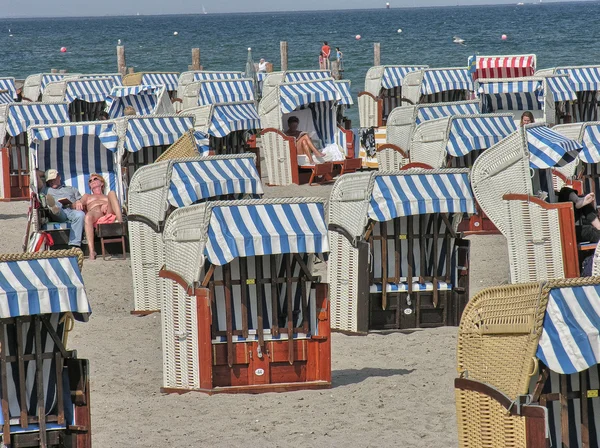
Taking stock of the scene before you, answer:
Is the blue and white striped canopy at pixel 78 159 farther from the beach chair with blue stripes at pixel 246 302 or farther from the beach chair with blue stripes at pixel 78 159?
the beach chair with blue stripes at pixel 246 302

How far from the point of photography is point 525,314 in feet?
17.1

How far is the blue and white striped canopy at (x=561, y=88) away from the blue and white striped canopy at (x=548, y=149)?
336 inches

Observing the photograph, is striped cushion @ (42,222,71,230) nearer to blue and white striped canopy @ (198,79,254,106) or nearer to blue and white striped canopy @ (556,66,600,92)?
blue and white striped canopy @ (198,79,254,106)

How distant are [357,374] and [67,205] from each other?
5.72m

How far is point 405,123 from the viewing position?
15891 mm

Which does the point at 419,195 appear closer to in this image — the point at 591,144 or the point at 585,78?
the point at 591,144

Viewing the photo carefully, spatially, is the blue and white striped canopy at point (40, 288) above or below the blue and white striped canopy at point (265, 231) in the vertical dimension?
below

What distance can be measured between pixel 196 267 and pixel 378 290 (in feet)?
7.92

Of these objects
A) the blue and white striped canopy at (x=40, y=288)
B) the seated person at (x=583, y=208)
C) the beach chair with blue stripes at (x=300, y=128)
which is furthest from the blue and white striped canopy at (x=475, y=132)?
the blue and white striped canopy at (x=40, y=288)

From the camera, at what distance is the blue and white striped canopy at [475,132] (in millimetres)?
13938

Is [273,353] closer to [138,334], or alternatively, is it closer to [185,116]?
[138,334]

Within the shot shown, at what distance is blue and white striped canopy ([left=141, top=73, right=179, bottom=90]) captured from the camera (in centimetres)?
2447

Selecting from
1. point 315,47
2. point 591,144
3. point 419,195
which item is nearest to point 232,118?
point 591,144

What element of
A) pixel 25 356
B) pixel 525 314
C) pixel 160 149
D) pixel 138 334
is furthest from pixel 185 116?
pixel 525 314
